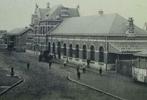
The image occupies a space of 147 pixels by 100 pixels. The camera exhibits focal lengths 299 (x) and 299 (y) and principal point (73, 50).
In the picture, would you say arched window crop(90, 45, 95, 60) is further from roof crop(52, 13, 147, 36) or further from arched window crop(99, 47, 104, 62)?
roof crop(52, 13, 147, 36)

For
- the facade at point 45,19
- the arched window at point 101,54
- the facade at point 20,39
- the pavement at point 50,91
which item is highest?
the facade at point 45,19

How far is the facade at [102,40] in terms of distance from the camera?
43562 mm

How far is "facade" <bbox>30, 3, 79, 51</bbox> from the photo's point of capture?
6394 centimetres

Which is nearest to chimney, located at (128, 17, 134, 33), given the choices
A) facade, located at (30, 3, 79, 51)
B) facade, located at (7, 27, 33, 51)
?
facade, located at (30, 3, 79, 51)

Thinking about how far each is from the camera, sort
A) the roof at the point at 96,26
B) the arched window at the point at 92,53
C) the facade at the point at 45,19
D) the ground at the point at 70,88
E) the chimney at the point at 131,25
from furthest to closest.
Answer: the facade at the point at 45,19, the arched window at the point at 92,53, the roof at the point at 96,26, the chimney at the point at 131,25, the ground at the point at 70,88

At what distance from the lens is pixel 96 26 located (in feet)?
162

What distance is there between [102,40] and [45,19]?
2291cm

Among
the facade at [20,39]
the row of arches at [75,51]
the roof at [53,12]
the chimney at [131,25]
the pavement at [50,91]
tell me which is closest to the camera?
the pavement at [50,91]

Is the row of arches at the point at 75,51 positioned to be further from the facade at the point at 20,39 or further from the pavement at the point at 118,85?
the facade at the point at 20,39

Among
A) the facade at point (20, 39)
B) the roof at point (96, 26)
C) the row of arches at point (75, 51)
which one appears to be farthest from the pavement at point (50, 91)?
the facade at point (20, 39)

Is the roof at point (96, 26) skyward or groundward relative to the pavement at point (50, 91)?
skyward

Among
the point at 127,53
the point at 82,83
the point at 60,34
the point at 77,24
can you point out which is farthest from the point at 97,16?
the point at 82,83

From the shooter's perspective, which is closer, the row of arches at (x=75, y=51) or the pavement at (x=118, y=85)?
the pavement at (x=118, y=85)

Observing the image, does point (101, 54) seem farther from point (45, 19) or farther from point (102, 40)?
point (45, 19)
